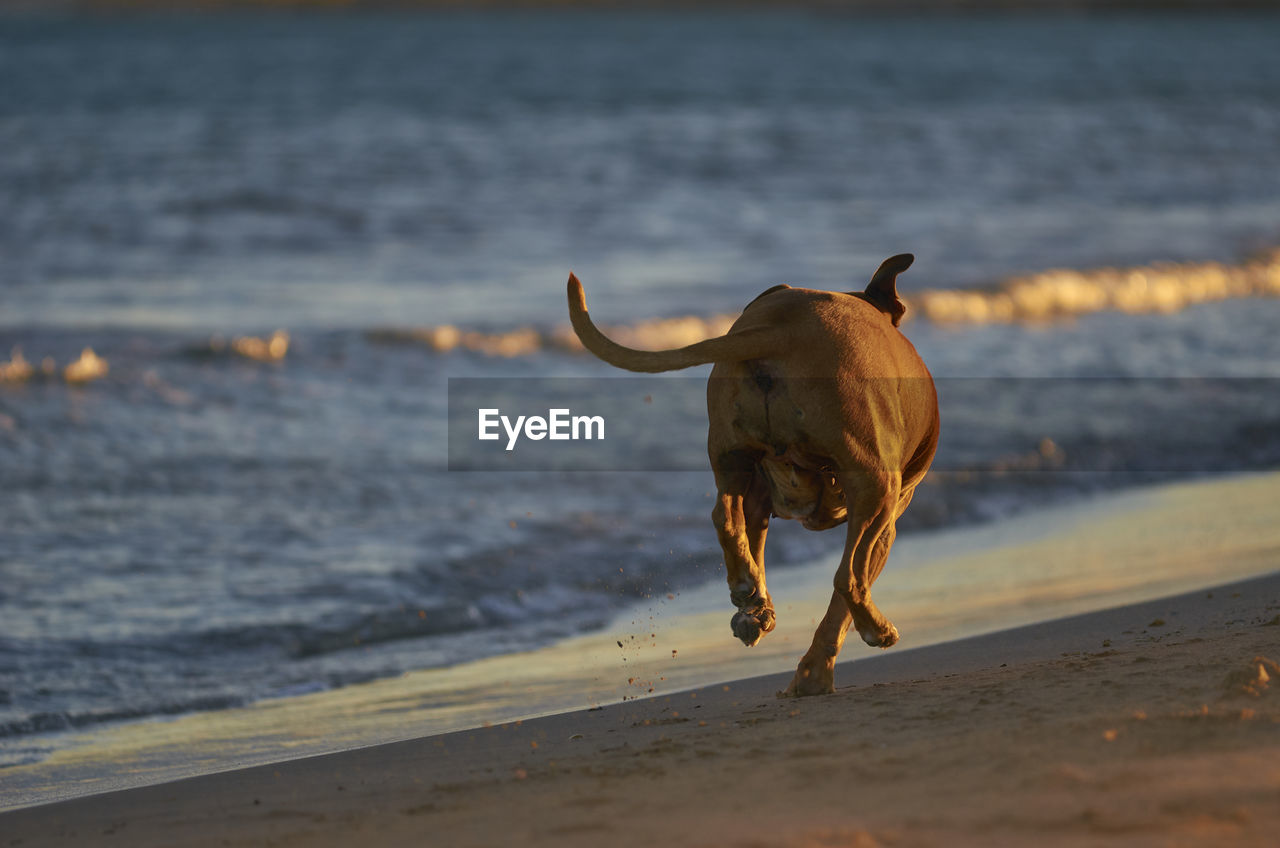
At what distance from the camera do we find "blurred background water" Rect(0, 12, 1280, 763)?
24.5 ft

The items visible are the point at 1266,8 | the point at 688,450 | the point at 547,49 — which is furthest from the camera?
the point at 1266,8

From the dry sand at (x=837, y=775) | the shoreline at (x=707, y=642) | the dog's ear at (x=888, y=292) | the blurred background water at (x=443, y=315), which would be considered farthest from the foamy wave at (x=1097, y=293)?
the dry sand at (x=837, y=775)

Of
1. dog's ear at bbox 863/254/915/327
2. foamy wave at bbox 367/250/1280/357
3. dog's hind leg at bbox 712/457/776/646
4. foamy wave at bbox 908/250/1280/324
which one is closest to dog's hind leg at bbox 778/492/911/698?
dog's hind leg at bbox 712/457/776/646

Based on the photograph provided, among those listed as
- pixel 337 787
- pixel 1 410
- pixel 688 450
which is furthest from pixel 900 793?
pixel 1 410

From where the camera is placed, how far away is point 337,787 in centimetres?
444

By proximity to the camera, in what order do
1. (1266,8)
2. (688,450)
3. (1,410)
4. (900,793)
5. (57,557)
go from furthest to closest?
(1266,8) → (1,410) → (688,450) → (57,557) → (900,793)

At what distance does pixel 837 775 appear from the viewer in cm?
385

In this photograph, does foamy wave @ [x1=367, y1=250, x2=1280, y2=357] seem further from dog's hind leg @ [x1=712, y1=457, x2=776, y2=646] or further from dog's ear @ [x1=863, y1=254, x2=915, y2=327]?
dog's hind leg @ [x1=712, y1=457, x2=776, y2=646]

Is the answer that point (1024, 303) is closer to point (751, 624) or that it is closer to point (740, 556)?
point (740, 556)

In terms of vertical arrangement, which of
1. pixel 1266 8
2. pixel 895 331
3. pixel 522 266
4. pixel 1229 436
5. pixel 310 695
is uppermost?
pixel 1266 8

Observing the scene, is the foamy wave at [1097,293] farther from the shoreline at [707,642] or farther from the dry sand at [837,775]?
the dry sand at [837,775]

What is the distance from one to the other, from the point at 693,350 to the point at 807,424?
41 centimetres

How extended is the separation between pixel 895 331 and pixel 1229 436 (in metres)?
7.02

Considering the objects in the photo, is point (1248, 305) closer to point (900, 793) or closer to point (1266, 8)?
point (900, 793)
